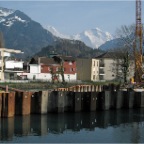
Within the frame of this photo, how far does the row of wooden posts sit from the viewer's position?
3641 cm

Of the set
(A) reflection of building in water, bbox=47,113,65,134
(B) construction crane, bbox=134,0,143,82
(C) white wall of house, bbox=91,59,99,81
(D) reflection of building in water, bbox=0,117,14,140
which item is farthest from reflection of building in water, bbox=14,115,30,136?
(C) white wall of house, bbox=91,59,99,81

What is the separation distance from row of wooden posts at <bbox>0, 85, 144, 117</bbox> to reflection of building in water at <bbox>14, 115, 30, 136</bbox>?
72cm

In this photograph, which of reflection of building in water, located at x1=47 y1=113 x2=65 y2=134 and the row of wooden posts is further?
the row of wooden posts

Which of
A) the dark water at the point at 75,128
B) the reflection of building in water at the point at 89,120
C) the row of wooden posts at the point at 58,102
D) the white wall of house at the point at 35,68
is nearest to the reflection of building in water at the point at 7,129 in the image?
the dark water at the point at 75,128

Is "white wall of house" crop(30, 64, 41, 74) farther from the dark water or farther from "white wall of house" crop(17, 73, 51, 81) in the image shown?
the dark water

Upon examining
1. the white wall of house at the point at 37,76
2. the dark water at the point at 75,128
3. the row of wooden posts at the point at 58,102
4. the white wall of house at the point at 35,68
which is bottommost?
the dark water at the point at 75,128

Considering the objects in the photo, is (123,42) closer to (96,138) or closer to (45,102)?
(45,102)

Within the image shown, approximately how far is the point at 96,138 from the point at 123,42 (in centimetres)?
6906

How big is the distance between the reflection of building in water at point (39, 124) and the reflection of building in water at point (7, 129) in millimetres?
1830

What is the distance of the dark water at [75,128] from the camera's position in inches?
1188

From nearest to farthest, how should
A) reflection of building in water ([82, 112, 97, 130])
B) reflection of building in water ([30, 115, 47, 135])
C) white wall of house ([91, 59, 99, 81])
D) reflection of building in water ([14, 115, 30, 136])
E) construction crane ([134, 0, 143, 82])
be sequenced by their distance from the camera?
reflection of building in water ([14, 115, 30, 136]) → reflection of building in water ([30, 115, 47, 135]) → reflection of building in water ([82, 112, 97, 130]) → construction crane ([134, 0, 143, 82]) → white wall of house ([91, 59, 99, 81])

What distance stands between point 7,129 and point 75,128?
6.13 m

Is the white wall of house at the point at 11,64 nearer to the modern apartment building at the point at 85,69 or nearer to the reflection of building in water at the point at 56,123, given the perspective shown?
the modern apartment building at the point at 85,69

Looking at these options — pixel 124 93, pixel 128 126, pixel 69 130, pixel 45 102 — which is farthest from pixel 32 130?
pixel 124 93
